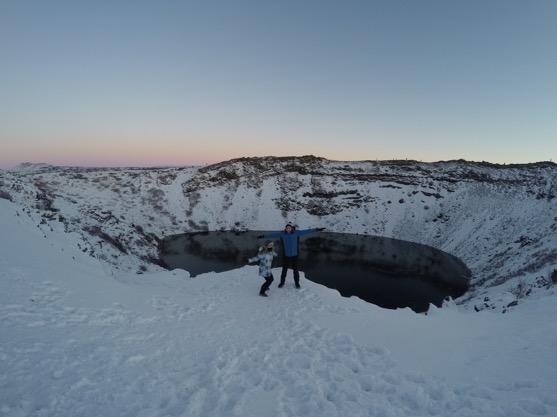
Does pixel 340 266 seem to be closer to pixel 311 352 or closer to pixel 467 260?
pixel 467 260

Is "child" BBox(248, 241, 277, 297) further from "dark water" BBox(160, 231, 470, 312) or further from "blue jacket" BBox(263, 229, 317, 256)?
"dark water" BBox(160, 231, 470, 312)

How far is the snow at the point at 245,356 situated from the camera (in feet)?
18.2

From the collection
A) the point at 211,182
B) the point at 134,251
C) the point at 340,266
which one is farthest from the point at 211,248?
the point at 211,182

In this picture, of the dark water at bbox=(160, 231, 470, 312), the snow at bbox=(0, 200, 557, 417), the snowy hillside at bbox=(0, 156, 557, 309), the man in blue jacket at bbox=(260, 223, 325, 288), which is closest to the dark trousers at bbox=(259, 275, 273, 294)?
the man in blue jacket at bbox=(260, 223, 325, 288)

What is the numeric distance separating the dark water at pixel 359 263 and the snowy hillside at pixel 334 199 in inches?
183

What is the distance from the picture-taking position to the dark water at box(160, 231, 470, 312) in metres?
40.3

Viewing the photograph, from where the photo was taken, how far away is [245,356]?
8.11 meters

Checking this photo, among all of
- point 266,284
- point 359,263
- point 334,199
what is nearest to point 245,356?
point 266,284

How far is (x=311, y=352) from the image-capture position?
8445mm

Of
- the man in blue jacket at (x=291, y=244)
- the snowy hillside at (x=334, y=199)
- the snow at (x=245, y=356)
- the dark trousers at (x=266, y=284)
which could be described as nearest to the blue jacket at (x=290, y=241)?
the man in blue jacket at (x=291, y=244)

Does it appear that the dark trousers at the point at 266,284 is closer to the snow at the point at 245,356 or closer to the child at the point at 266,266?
the child at the point at 266,266

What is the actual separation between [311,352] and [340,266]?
45.4m

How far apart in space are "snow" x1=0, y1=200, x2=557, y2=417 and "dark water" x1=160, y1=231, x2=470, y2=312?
26.2m

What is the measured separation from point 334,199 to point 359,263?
130ft
